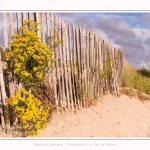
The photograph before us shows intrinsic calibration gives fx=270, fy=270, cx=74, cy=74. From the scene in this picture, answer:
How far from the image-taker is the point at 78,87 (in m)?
7.00

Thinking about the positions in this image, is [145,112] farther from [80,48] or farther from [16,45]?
[16,45]

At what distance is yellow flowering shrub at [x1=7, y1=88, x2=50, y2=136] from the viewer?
4.91 meters

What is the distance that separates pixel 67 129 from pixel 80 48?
7.36 feet

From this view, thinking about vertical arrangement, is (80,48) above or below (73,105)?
above

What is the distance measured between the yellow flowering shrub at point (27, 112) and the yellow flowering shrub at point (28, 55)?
33 centimetres

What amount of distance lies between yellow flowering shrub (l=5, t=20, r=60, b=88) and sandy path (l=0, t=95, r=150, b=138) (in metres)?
1.18

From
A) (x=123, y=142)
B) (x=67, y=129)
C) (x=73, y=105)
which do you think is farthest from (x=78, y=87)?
(x=123, y=142)

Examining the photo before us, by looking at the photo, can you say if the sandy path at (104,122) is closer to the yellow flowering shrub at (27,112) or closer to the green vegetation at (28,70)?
the yellow flowering shrub at (27,112)

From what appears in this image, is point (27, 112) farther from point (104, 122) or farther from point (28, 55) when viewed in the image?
point (104, 122)

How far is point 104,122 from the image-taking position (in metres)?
6.67

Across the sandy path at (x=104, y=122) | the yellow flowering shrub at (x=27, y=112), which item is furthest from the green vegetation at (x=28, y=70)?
the sandy path at (x=104, y=122)

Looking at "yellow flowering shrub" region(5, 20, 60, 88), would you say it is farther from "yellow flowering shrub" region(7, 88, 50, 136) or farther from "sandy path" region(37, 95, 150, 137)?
"sandy path" region(37, 95, 150, 137)

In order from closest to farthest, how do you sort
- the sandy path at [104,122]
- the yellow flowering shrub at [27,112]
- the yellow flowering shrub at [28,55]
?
the yellow flowering shrub at [27,112], the yellow flowering shrub at [28,55], the sandy path at [104,122]

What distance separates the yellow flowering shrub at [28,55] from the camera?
16.7 ft
